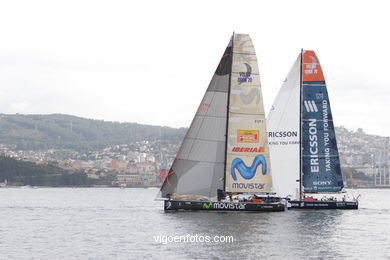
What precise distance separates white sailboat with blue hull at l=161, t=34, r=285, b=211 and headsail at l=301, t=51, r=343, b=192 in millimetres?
7495

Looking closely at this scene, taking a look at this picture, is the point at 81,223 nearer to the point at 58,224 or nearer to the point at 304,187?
the point at 58,224

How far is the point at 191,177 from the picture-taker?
1810 inches

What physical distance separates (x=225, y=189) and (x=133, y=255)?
16.3 meters

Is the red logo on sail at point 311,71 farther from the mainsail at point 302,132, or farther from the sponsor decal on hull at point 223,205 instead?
the sponsor decal on hull at point 223,205

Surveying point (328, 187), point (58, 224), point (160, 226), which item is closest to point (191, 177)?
point (160, 226)

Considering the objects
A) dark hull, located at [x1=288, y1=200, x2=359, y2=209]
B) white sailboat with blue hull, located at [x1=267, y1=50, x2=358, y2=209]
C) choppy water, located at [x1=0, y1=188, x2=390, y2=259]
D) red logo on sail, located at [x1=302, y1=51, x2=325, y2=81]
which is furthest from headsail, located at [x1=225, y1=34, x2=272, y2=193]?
red logo on sail, located at [x1=302, y1=51, x2=325, y2=81]

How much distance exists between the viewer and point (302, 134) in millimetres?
53688

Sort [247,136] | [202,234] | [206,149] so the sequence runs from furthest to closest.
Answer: [247,136]
[206,149]
[202,234]

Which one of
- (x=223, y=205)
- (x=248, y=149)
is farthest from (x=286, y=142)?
(x=223, y=205)

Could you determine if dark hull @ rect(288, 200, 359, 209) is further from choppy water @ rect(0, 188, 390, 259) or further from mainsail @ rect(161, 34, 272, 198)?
mainsail @ rect(161, 34, 272, 198)

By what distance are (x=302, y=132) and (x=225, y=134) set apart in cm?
909

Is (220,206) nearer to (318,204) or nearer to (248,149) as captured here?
(248,149)

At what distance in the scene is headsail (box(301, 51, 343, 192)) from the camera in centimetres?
5350

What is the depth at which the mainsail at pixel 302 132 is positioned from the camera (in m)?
53.5
